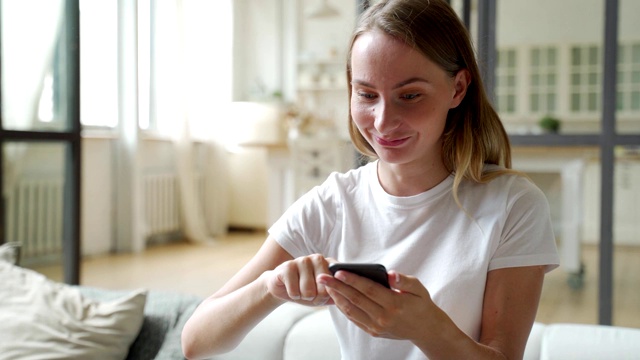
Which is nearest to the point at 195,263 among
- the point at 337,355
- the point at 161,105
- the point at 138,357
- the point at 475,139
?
the point at 161,105

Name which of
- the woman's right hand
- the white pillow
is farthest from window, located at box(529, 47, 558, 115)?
the woman's right hand

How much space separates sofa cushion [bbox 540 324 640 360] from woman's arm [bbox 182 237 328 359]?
520 mm

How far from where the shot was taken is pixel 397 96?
0.92 m

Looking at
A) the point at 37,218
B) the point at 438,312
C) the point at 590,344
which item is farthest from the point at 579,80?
the point at 438,312

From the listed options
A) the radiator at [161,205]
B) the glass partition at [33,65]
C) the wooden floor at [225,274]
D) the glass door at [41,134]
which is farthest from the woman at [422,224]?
the radiator at [161,205]

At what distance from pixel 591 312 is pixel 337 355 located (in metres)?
1.62

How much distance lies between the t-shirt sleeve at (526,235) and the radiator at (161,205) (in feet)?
15.8

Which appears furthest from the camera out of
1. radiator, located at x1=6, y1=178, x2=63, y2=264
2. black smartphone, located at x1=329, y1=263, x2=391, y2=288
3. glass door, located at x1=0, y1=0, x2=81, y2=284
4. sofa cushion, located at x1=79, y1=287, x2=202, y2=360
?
radiator, located at x1=6, y1=178, x2=63, y2=264

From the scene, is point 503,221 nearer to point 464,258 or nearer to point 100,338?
point 464,258

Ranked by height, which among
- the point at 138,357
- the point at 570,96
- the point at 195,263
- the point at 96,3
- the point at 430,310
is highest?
the point at 96,3

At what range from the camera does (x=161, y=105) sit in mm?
5863

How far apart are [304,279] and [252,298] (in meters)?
0.16

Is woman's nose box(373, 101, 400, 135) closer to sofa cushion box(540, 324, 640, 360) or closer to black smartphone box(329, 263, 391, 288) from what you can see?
black smartphone box(329, 263, 391, 288)

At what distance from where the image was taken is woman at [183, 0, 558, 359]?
35.5 inches
